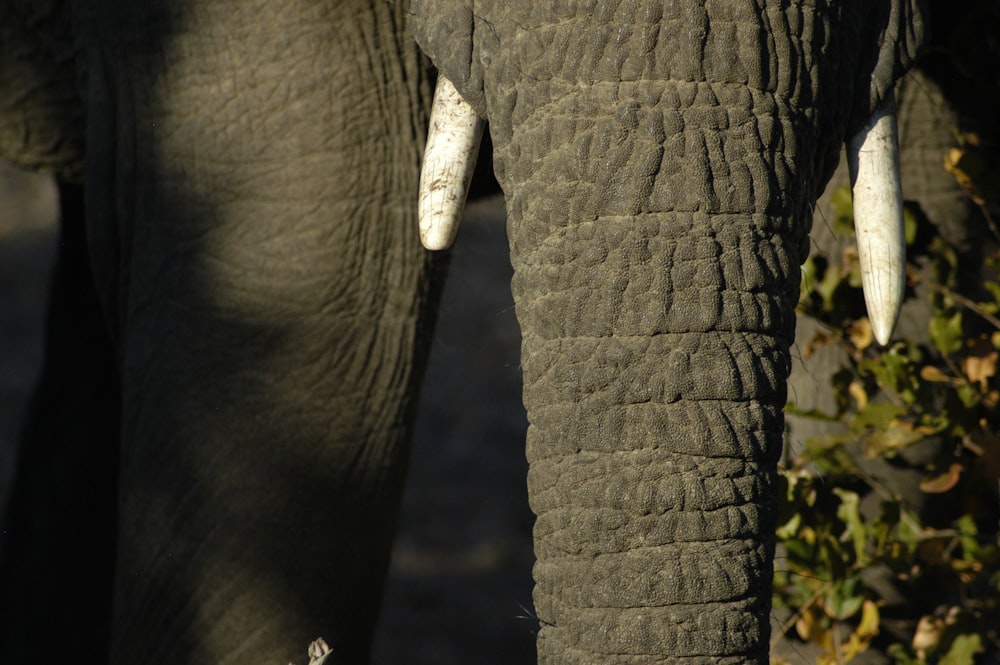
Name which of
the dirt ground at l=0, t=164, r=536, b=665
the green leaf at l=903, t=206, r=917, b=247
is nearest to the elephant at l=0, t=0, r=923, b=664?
the dirt ground at l=0, t=164, r=536, b=665

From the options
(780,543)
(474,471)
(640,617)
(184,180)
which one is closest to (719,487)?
(640,617)

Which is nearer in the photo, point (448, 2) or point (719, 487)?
point (719, 487)

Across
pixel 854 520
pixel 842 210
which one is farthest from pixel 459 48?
pixel 854 520

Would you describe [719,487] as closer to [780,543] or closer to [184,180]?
[184,180]

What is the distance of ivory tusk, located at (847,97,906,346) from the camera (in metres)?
1.42

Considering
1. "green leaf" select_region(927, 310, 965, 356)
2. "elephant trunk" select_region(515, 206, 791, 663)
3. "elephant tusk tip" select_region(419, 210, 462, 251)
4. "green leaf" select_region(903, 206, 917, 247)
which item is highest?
"green leaf" select_region(903, 206, 917, 247)

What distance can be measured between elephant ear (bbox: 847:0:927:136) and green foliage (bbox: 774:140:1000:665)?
0.77m

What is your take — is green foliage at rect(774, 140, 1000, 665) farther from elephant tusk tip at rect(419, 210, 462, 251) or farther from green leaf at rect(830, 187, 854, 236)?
elephant tusk tip at rect(419, 210, 462, 251)

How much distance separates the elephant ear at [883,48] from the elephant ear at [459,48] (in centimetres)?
36

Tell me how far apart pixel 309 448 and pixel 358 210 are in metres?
0.29

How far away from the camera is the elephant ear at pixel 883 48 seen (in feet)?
4.78

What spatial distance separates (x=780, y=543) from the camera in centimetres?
245

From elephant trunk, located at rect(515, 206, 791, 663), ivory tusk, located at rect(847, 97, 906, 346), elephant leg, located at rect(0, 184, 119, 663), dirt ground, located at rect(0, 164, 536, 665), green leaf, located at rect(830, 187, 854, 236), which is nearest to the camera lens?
elephant trunk, located at rect(515, 206, 791, 663)

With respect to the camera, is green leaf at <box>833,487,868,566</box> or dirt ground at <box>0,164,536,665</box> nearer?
green leaf at <box>833,487,868,566</box>
